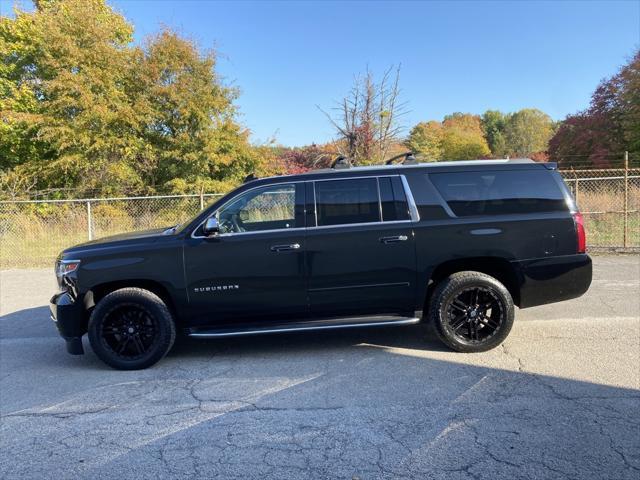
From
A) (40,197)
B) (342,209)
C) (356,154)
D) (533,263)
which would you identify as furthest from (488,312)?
(40,197)

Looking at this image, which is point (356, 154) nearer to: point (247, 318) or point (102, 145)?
point (102, 145)

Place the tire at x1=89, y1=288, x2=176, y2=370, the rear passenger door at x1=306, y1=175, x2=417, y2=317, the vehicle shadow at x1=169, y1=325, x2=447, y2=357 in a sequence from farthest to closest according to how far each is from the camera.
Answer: the vehicle shadow at x1=169, y1=325, x2=447, y2=357
the rear passenger door at x1=306, y1=175, x2=417, y2=317
the tire at x1=89, y1=288, x2=176, y2=370

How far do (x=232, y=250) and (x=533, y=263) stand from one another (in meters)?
3.10

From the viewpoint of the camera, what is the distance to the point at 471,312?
4.89m

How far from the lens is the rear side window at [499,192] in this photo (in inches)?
195

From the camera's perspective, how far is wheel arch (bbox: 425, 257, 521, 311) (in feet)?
16.4

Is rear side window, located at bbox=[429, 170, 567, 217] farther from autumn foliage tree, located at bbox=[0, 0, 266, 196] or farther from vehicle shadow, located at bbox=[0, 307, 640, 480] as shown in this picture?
autumn foliage tree, located at bbox=[0, 0, 266, 196]

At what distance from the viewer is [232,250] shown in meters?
4.77

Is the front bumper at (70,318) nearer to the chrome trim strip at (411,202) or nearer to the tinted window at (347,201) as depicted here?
the tinted window at (347,201)

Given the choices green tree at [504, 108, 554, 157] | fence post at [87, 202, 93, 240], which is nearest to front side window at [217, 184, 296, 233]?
fence post at [87, 202, 93, 240]

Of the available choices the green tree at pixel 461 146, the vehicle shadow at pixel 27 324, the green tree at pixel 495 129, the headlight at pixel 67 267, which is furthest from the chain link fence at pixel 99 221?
the green tree at pixel 495 129

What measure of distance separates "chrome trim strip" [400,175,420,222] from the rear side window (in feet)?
0.90

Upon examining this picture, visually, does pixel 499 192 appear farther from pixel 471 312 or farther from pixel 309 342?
pixel 309 342

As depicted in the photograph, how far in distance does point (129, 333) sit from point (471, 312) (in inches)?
138
